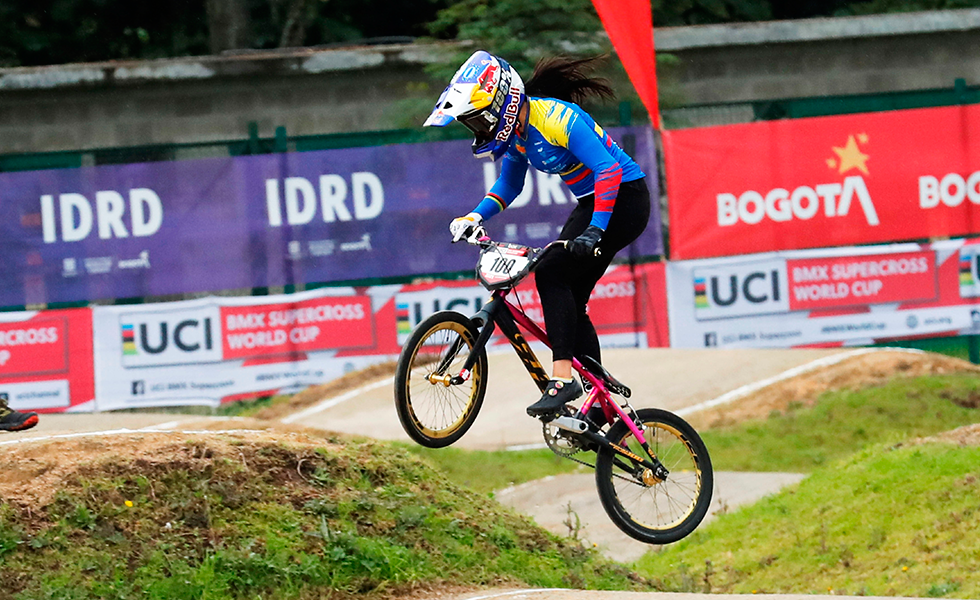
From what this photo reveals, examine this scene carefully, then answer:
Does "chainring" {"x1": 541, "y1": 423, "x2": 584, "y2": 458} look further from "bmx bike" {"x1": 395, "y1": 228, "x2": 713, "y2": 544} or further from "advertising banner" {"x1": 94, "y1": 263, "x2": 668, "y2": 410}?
"advertising banner" {"x1": 94, "y1": 263, "x2": 668, "y2": 410}

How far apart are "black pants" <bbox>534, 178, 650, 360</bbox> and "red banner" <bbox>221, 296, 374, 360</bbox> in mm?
7304

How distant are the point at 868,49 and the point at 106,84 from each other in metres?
10.5

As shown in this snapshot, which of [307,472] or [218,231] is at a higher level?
[218,231]

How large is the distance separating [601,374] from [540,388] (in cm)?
39

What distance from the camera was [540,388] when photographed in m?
7.36

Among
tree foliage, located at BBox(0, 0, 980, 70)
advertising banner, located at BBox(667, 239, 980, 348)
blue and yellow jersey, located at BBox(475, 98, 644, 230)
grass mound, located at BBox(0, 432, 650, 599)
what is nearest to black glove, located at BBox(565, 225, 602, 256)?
blue and yellow jersey, located at BBox(475, 98, 644, 230)

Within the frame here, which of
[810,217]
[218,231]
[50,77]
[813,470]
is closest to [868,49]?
[810,217]

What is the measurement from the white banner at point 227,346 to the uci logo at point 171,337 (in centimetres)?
1

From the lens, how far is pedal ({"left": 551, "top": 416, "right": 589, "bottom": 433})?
710 cm

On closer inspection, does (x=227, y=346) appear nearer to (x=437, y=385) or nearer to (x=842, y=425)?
(x=842, y=425)

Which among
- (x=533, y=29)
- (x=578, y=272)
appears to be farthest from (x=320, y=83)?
(x=578, y=272)

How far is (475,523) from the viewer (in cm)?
855

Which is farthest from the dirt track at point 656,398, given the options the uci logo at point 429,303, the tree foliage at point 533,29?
the tree foliage at point 533,29

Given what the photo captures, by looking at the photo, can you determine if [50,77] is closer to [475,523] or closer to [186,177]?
[186,177]
